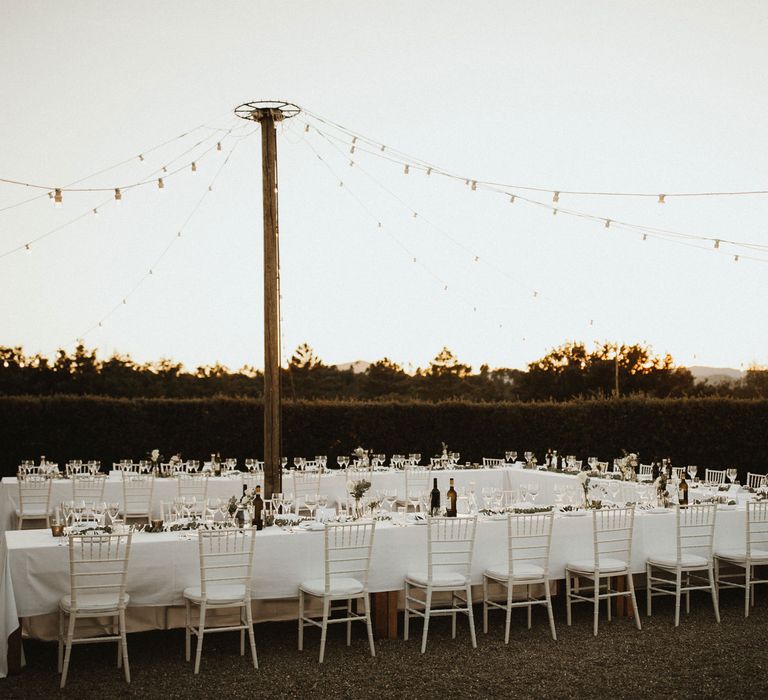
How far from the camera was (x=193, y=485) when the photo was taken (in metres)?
11.3

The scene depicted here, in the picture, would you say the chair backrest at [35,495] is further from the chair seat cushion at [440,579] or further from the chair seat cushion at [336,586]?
the chair seat cushion at [440,579]

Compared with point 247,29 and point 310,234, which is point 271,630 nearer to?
point 247,29

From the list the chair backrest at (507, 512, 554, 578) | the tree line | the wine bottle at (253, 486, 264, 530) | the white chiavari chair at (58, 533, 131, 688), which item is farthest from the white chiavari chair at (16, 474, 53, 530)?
the tree line

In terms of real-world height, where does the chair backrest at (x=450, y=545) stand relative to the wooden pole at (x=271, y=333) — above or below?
below

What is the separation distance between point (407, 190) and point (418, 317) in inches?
265

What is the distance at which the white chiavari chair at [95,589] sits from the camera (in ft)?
18.7

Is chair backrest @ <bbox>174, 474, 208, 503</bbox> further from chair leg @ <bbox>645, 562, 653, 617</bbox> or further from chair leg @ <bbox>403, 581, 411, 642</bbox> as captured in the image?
chair leg @ <bbox>645, 562, 653, 617</bbox>

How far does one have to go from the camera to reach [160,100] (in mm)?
12398

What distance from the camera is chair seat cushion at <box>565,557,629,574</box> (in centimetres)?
731

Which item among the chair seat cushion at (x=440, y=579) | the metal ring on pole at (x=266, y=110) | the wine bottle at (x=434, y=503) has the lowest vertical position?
the chair seat cushion at (x=440, y=579)

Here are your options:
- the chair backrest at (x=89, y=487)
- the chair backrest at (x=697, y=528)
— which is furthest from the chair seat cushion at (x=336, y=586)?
the chair backrest at (x=89, y=487)

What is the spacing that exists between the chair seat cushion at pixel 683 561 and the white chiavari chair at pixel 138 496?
6.40 m

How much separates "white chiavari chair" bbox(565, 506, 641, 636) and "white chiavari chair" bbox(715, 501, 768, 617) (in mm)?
955

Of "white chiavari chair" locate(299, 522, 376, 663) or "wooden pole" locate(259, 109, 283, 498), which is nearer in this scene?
"white chiavari chair" locate(299, 522, 376, 663)
